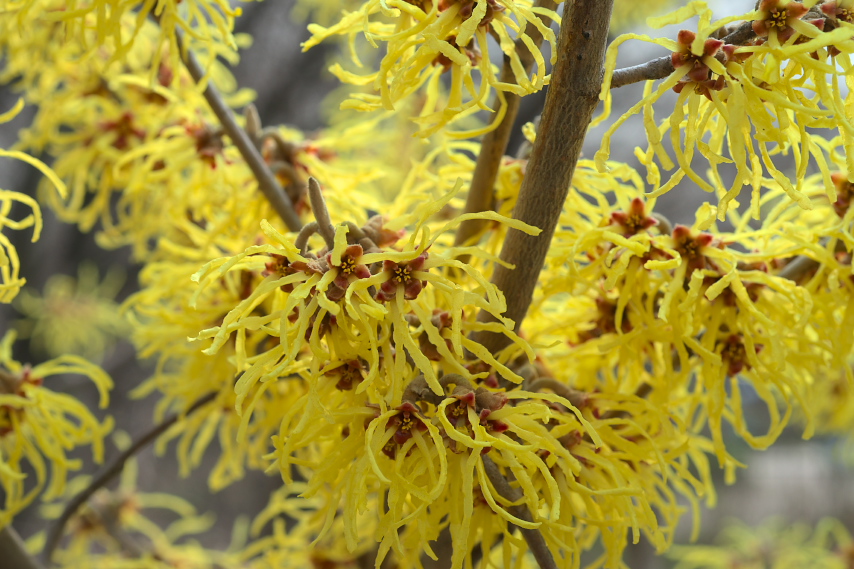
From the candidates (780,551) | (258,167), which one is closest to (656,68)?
(258,167)

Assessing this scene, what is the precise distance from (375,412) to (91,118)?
52 cm

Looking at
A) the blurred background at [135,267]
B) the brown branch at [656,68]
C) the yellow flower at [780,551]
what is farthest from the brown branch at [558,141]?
the blurred background at [135,267]

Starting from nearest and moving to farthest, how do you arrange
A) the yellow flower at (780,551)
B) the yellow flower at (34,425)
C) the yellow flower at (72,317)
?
the yellow flower at (34,425), the yellow flower at (780,551), the yellow flower at (72,317)

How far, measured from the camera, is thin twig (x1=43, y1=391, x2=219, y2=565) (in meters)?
0.66

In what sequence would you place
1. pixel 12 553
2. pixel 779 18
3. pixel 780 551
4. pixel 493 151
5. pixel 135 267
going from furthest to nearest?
pixel 135 267
pixel 780 551
pixel 12 553
pixel 493 151
pixel 779 18

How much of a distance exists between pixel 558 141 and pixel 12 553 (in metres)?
0.53

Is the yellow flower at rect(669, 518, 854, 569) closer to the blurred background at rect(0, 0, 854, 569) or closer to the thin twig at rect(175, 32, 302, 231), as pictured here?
the blurred background at rect(0, 0, 854, 569)

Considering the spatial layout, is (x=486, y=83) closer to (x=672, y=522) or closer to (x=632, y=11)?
(x=672, y=522)

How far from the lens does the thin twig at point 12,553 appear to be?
0.60 meters

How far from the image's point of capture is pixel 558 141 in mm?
403

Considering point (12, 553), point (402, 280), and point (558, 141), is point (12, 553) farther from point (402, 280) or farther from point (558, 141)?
point (558, 141)

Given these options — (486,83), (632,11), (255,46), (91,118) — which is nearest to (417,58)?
(486,83)

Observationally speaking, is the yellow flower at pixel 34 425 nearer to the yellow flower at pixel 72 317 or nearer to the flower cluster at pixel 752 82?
the flower cluster at pixel 752 82

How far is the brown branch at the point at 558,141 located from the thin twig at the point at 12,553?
1.41ft
